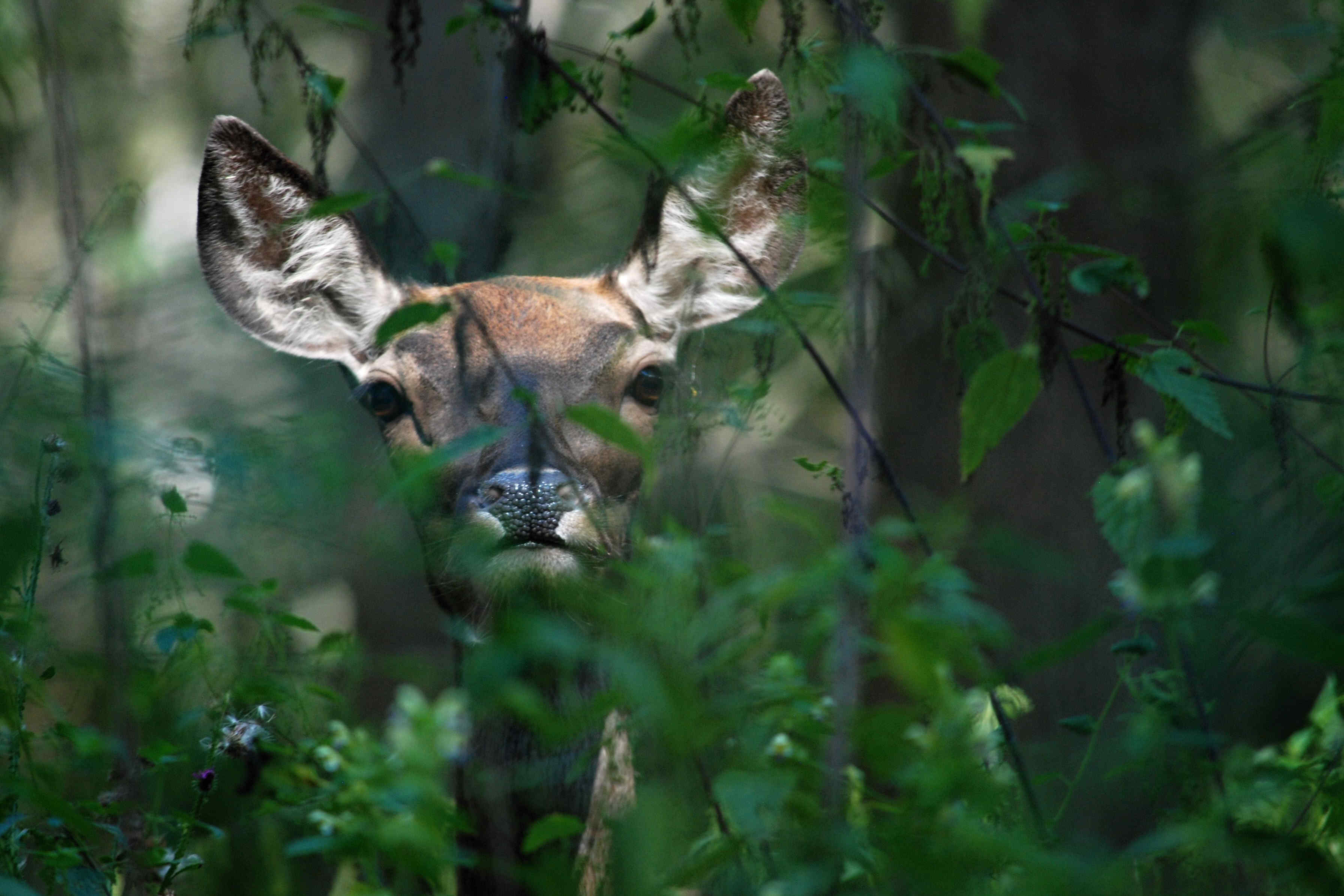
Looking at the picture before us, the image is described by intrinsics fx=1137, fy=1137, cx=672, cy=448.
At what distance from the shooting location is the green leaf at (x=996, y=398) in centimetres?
214

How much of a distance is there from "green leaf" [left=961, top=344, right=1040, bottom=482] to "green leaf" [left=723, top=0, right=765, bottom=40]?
88 cm

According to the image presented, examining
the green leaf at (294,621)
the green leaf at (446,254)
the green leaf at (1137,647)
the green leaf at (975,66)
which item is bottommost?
the green leaf at (294,621)

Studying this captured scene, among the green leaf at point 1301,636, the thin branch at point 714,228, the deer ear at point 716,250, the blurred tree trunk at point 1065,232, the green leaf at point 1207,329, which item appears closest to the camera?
the green leaf at point 1301,636

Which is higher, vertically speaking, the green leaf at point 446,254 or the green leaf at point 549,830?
the green leaf at point 446,254

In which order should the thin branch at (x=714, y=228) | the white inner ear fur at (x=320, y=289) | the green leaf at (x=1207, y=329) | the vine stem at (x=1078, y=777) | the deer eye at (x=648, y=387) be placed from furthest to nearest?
the white inner ear fur at (x=320, y=289) → the deer eye at (x=648, y=387) → the green leaf at (x=1207, y=329) → the vine stem at (x=1078, y=777) → the thin branch at (x=714, y=228)

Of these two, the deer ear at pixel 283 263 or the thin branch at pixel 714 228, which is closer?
the thin branch at pixel 714 228

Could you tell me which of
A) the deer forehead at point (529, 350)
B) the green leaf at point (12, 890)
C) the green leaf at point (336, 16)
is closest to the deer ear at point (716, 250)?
the deer forehead at point (529, 350)

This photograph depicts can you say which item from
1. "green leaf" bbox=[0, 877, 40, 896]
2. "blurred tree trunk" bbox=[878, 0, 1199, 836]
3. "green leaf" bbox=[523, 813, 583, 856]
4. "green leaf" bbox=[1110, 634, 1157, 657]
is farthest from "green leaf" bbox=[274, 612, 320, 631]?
"blurred tree trunk" bbox=[878, 0, 1199, 836]

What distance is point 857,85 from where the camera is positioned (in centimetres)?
185

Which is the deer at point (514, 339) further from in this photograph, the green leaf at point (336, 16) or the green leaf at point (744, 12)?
the green leaf at point (336, 16)

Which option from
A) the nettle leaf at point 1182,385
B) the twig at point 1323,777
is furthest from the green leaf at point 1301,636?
the twig at point 1323,777

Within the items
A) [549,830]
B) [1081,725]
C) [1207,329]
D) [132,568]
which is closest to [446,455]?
[549,830]

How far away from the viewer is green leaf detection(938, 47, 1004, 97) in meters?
2.29

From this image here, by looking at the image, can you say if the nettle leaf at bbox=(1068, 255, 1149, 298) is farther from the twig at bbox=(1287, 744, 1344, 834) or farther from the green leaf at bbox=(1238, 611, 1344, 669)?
the twig at bbox=(1287, 744, 1344, 834)
